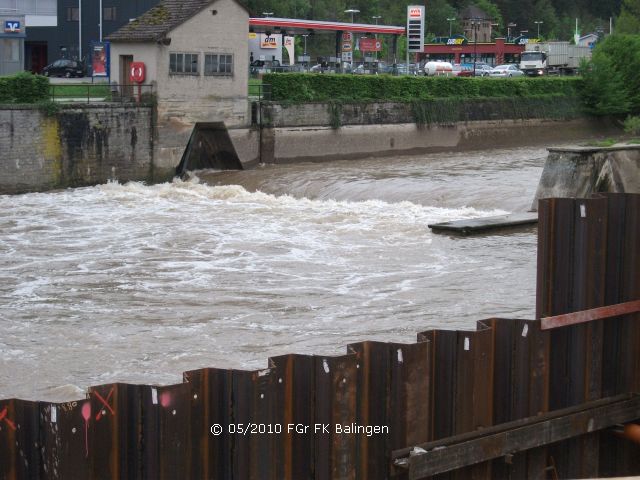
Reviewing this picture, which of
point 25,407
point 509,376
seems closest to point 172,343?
point 509,376

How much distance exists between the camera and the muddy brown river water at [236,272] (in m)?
16.2

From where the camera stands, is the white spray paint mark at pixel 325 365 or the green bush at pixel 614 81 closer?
the white spray paint mark at pixel 325 365

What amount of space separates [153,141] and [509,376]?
28.9 m

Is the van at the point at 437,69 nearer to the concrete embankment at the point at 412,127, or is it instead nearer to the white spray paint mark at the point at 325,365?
the concrete embankment at the point at 412,127

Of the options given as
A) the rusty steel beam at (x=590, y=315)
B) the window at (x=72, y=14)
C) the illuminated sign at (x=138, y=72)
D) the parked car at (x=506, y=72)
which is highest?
the window at (x=72, y=14)

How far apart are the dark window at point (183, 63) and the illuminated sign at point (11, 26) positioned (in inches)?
649

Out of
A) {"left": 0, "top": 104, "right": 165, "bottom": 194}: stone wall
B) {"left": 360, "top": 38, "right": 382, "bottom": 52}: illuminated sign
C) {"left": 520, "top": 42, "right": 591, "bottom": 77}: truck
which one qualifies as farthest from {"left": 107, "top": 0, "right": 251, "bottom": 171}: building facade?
{"left": 520, "top": 42, "right": 591, "bottom": 77}: truck

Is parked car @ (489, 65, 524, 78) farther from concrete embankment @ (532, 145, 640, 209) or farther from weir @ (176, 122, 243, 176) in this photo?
concrete embankment @ (532, 145, 640, 209)

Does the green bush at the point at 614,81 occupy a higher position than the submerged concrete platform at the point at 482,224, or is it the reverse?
the green bush at the point at 614,81

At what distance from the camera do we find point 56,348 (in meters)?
16.2

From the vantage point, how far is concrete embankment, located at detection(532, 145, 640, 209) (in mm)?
26922

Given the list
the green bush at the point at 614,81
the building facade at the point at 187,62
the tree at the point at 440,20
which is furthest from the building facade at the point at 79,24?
the tree at the point at 440,20

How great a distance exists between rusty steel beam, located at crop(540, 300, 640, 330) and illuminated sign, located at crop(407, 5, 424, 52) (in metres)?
52.2

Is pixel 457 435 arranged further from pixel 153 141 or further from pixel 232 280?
pixel 153 141
